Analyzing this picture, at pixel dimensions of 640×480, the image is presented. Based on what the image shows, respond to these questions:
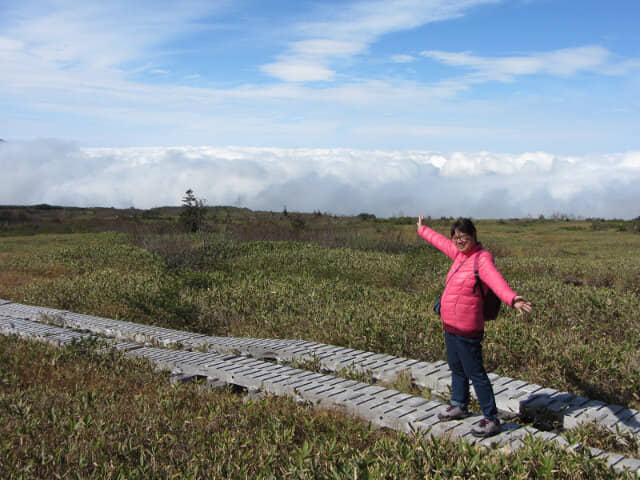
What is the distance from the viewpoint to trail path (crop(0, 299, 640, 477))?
4652mm

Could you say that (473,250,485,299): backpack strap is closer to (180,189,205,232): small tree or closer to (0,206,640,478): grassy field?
(0,206,640,478): grassy field

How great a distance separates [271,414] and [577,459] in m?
2.41

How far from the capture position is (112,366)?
261 inches

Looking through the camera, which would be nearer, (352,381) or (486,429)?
(486,429)

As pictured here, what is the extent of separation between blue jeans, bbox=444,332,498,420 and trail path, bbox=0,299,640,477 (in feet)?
0.57

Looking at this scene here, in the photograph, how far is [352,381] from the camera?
575cm

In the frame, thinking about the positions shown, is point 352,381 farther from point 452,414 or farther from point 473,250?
point 473,250

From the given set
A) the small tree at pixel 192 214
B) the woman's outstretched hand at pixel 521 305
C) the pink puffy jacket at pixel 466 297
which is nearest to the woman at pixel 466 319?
the pink puffy jacket at pixel 466 297

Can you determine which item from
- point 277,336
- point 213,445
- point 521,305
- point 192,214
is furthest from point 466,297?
point 192,214

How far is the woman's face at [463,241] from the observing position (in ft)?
16.0

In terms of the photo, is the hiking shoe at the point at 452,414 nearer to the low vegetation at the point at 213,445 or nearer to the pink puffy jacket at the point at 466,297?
the low vegetation at the point at 213,445

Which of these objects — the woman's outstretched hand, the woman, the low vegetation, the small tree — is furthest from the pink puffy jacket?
the small tree

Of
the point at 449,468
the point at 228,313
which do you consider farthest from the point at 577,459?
the point at 228,313

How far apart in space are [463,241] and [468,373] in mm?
1179
